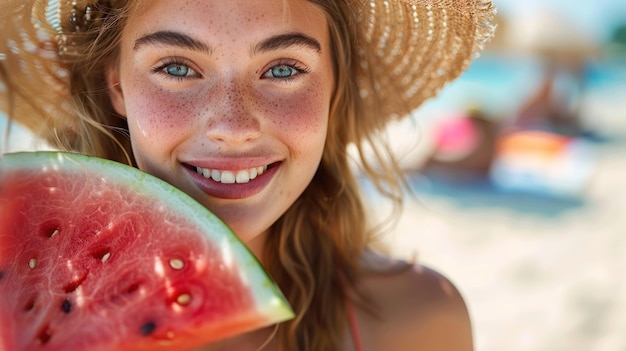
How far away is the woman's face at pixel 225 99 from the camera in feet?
5.08

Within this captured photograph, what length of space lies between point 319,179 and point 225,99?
0.75 meters

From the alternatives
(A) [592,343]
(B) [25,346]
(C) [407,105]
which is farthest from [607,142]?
(B) [25,346]

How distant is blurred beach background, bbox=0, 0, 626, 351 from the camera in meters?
4.35

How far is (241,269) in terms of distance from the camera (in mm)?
1260

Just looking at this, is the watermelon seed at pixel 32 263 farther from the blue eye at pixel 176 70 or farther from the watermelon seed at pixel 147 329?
the blue eye at pixel 176 70

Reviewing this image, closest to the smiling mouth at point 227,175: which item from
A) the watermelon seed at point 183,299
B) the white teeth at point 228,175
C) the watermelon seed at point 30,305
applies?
the white teeth at point 228,175

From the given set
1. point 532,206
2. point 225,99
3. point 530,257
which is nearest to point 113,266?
point 225,99

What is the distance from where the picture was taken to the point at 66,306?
1293 millimetres

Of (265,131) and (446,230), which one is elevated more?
(265,131)

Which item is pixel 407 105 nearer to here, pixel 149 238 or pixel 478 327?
pixel 149 238

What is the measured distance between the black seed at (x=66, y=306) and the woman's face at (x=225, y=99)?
0.40 m

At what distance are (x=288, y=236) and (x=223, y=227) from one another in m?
A: 0.88

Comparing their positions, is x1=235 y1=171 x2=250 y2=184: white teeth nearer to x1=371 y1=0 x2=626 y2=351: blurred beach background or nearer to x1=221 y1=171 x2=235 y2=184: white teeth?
x1=221 y1=171 x2=235 y2=184: white teeth

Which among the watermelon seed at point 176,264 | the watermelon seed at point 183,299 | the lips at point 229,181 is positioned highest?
the lips at point 229,181
